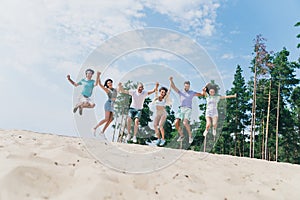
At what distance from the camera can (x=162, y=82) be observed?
801 centimetres

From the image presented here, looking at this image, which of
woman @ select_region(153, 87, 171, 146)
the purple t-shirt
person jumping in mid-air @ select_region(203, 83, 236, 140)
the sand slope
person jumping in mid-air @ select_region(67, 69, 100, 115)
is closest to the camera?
the sand slope

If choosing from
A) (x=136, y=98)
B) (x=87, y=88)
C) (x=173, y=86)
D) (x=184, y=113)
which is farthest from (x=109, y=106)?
(x=184, y=113)

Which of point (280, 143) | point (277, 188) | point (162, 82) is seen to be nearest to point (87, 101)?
point (162, 82)

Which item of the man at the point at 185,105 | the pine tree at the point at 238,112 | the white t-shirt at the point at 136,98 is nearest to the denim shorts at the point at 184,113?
the man at the point at 185,105

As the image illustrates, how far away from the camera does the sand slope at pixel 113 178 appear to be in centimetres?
372

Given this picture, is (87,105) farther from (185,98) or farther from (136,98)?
(185,98)

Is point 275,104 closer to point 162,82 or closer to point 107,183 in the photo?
point 162,82

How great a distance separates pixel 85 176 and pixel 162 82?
4381mm

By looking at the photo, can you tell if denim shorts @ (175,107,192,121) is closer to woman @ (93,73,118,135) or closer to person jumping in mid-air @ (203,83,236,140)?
person jumping in mid-air @ (203,83,236,140)

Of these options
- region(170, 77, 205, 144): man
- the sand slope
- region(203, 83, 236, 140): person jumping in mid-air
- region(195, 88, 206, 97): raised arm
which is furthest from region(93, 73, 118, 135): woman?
the sand slope

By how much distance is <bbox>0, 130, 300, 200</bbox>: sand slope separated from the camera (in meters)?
3.72

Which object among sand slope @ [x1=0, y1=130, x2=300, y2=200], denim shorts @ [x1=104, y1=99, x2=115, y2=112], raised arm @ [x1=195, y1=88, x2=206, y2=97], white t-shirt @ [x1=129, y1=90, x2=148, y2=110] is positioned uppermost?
raised arm @ [x1=195, y1=88, x2=206, y2=97]

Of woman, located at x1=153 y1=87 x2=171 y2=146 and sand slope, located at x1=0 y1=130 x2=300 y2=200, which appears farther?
woman, located at x1=153 y1=87 x2=171 y2=146

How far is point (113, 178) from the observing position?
4.19 m
